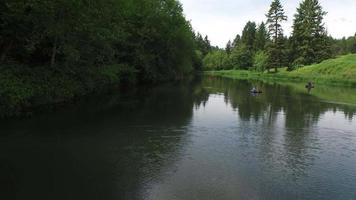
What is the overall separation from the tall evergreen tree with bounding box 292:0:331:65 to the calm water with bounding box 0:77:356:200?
71185 mm

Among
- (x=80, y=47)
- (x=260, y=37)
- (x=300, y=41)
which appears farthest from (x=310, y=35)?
(x=80, y=47)

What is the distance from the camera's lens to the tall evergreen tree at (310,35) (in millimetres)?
93188

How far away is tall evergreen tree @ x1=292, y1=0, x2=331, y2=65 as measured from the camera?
93.2 m

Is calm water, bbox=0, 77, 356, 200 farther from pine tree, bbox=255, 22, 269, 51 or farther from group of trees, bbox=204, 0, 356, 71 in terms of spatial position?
pine tree, bbox=255, 22, 269, 51

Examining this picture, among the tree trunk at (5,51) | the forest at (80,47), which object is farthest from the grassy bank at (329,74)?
the tree trunk at (5,51)

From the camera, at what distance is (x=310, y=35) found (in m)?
92.6

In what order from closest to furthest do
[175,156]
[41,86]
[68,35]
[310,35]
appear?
[175,156] → [41,86] → [68,35] → [310,35]

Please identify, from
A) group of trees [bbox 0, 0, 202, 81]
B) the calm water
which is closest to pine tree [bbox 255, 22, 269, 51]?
group of trees [bbox 0, 0, 202, 81]

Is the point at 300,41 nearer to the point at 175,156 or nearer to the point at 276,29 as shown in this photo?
the point at 276,29

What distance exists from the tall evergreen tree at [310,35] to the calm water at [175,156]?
71185 mm

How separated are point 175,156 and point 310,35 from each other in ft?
280

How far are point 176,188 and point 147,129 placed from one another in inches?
370

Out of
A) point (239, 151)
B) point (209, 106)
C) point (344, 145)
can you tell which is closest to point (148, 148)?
point (239, 151)

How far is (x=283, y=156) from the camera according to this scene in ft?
53.7
